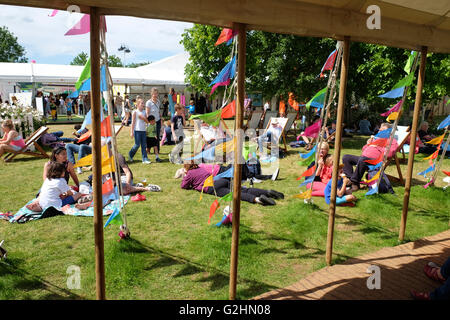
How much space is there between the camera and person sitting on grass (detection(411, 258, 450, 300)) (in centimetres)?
281

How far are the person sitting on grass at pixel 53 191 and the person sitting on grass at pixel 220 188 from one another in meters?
2.20

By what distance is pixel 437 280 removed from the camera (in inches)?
131

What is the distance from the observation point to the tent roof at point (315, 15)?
2.25 metres

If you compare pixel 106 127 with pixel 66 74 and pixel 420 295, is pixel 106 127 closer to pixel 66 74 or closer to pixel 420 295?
pixel 420 295

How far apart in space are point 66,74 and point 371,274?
22107mm

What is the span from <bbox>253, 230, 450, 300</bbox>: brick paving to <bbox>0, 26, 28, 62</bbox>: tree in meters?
75.4

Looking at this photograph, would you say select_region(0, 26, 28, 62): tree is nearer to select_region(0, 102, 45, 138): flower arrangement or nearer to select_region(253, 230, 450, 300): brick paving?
select_region(0, 102, 45, 138): flower arrangement

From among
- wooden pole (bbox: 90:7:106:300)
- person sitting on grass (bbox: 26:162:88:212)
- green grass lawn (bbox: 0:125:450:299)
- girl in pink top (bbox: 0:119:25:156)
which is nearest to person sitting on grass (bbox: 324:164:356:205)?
green grass lawn (bbox: 0:125:450:299)

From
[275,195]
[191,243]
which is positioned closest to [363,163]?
[275,195]

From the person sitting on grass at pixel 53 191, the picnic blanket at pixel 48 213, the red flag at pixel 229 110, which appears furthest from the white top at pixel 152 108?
the red flag at pixel 229 110

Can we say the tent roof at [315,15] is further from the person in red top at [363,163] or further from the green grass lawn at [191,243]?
the person in red top at [363,163]

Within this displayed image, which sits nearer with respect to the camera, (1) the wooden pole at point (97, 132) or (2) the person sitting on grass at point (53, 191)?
(1) the wooden pole at point (97, 132)

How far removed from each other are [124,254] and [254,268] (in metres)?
1.51
